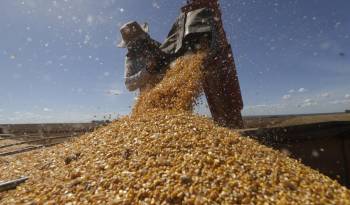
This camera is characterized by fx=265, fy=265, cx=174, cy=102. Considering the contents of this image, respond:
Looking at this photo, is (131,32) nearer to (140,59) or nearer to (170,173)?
(140,59)

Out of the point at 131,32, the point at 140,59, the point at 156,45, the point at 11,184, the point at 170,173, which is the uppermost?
the point at 131,32

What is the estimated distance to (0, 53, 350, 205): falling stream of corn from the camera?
2336 millimetres

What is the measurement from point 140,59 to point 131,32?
0.68 m

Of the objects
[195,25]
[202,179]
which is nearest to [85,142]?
[202,179]

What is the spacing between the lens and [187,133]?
11.2ft

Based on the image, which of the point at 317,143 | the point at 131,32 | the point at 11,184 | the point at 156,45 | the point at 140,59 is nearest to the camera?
the point at 11,184

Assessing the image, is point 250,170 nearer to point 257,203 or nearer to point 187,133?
point 257,203

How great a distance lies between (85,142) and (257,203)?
8.78 ft

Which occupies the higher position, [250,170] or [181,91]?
[181,91]

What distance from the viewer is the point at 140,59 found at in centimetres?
579

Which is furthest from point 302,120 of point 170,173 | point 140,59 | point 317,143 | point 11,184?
point 11,184

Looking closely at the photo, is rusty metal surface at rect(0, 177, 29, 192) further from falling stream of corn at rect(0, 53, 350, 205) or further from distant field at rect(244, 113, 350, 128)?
distant field at rect(244, 113, 350, 128)

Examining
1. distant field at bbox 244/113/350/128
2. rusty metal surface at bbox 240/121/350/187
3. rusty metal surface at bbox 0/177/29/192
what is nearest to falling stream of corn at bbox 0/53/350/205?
rusty metal surface at bbox 0/177/29/192

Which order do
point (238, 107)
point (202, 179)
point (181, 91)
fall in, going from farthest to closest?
1. point (238, 107)
2. point (181, 91)
3. point (202, 179)
